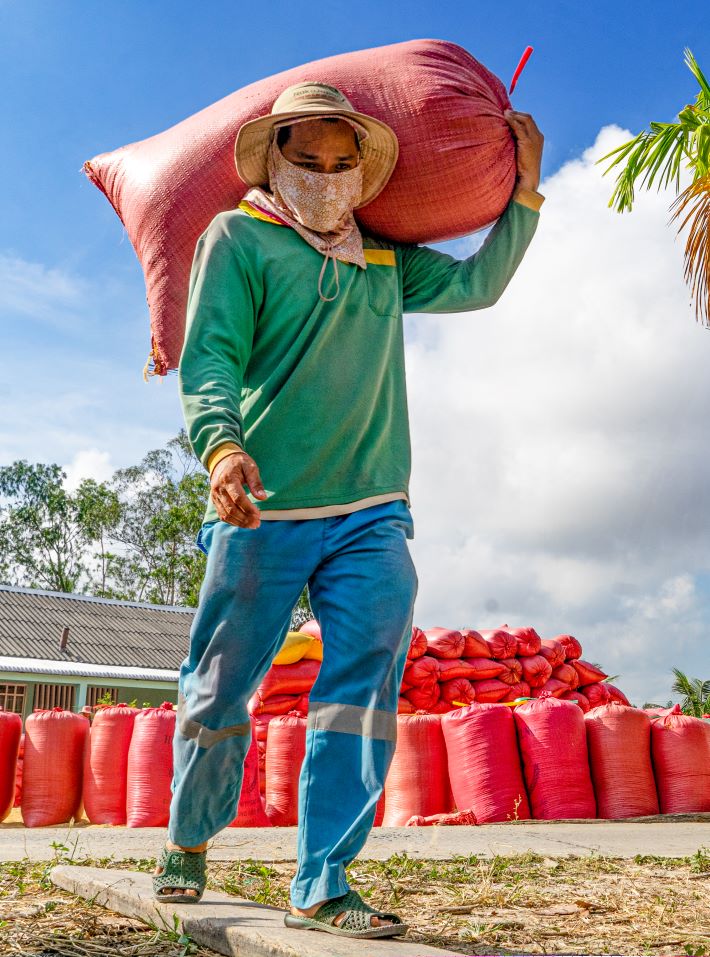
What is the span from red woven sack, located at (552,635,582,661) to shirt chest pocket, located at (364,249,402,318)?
8345 mm

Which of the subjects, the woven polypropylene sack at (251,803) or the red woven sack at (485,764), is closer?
the red woven sack at (485,764)

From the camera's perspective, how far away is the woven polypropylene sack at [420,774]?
6352 millimetres

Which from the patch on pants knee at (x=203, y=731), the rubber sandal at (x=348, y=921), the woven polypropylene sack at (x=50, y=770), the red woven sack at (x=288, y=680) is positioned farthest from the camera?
the red woven sack at (x=288, y=680)

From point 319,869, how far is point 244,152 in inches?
74.0

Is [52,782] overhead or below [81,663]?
below

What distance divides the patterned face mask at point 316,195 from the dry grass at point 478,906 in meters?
1.77

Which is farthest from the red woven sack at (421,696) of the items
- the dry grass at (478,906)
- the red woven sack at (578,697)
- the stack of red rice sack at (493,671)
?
the dry grass at (478,906)

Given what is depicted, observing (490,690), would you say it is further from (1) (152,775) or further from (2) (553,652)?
(1) (152,775)

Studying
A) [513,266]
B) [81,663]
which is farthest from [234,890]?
[81,663]

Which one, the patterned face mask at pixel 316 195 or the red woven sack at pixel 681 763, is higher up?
the patterned face mask at pixel 316 195

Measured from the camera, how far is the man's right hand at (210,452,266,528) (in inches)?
82.4

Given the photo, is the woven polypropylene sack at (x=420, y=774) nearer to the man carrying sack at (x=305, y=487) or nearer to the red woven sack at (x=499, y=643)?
the red woven sack at (x=499, y=643)

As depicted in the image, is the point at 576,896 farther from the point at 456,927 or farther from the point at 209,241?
the point at 209,241

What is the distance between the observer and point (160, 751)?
22.3 ft
